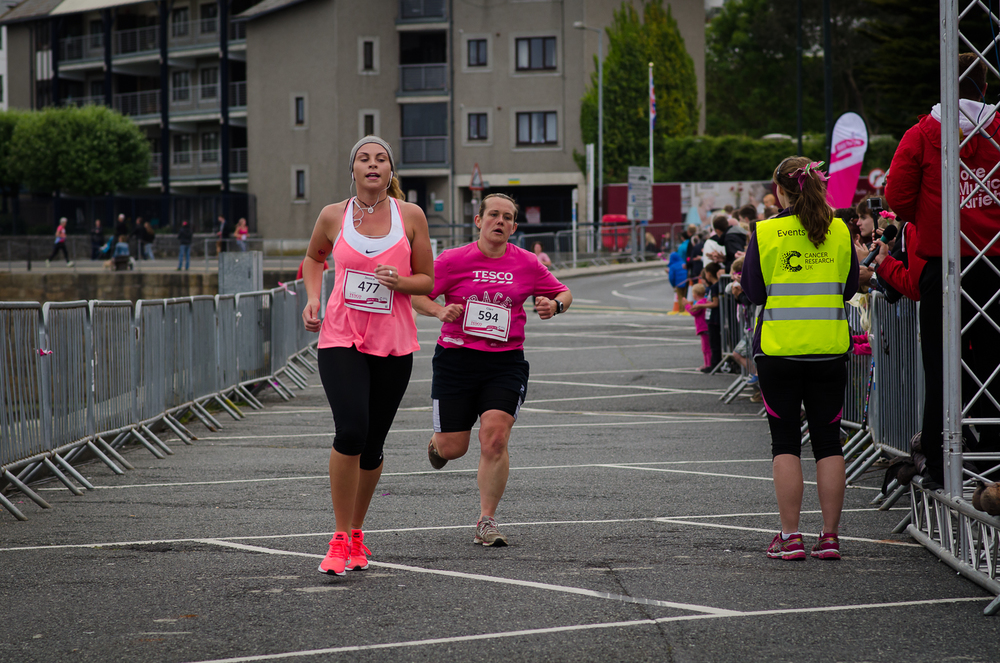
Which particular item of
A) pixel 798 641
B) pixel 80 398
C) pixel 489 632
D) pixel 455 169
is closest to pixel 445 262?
pixel 489 632

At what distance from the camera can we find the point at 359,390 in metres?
5.61

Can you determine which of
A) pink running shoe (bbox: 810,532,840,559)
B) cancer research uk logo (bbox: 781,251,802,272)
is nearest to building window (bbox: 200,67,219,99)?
cancer research uk logo (bbox: 781,251,802,272)

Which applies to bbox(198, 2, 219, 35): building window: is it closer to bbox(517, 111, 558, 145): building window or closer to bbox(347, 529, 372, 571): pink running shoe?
bbox(517, 111, 558, 145): building window

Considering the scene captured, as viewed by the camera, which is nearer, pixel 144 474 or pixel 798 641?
pixel 798 641

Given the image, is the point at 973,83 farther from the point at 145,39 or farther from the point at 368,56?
the point at 145,39

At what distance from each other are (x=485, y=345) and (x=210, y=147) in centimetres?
5834

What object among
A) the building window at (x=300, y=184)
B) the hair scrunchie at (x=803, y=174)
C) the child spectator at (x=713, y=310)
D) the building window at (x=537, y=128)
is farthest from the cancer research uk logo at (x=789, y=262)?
the building window at (x=300, y=184)

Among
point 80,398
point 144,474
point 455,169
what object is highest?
point 455,169

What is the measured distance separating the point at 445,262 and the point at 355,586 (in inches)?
76.4

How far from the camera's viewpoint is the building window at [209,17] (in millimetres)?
59969

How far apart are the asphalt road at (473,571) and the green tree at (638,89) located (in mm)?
45664

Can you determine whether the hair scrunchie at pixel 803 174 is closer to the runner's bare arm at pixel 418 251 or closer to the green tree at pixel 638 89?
the runner's bare arm at pixel 418 251

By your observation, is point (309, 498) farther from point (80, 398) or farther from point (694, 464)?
point (694, 464)

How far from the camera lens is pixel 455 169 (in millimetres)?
55844
